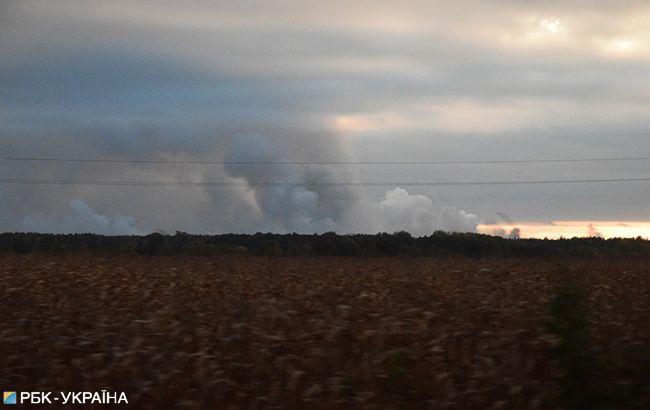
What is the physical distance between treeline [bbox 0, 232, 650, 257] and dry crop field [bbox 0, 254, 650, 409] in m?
39.0

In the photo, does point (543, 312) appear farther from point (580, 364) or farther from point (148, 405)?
point (148, 405)

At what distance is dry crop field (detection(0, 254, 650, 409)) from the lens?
35.0ft

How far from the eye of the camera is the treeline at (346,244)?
204 feet

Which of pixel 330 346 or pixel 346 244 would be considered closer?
pixel 330 346

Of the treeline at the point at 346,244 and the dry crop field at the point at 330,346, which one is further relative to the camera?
the treeline at the point at 346,244

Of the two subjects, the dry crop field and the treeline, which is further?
the treeline

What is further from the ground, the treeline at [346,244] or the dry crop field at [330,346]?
the treeline at [346,244]

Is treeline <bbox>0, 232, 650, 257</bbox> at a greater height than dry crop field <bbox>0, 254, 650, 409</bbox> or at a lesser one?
greater

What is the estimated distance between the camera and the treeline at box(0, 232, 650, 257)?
62281 millimetres

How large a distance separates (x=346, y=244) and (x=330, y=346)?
175 feet

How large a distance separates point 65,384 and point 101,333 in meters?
3.19

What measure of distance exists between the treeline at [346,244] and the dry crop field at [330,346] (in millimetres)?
39025

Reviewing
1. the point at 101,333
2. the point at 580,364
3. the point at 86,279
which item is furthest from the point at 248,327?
the point at 86,279

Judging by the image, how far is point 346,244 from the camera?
219ft
